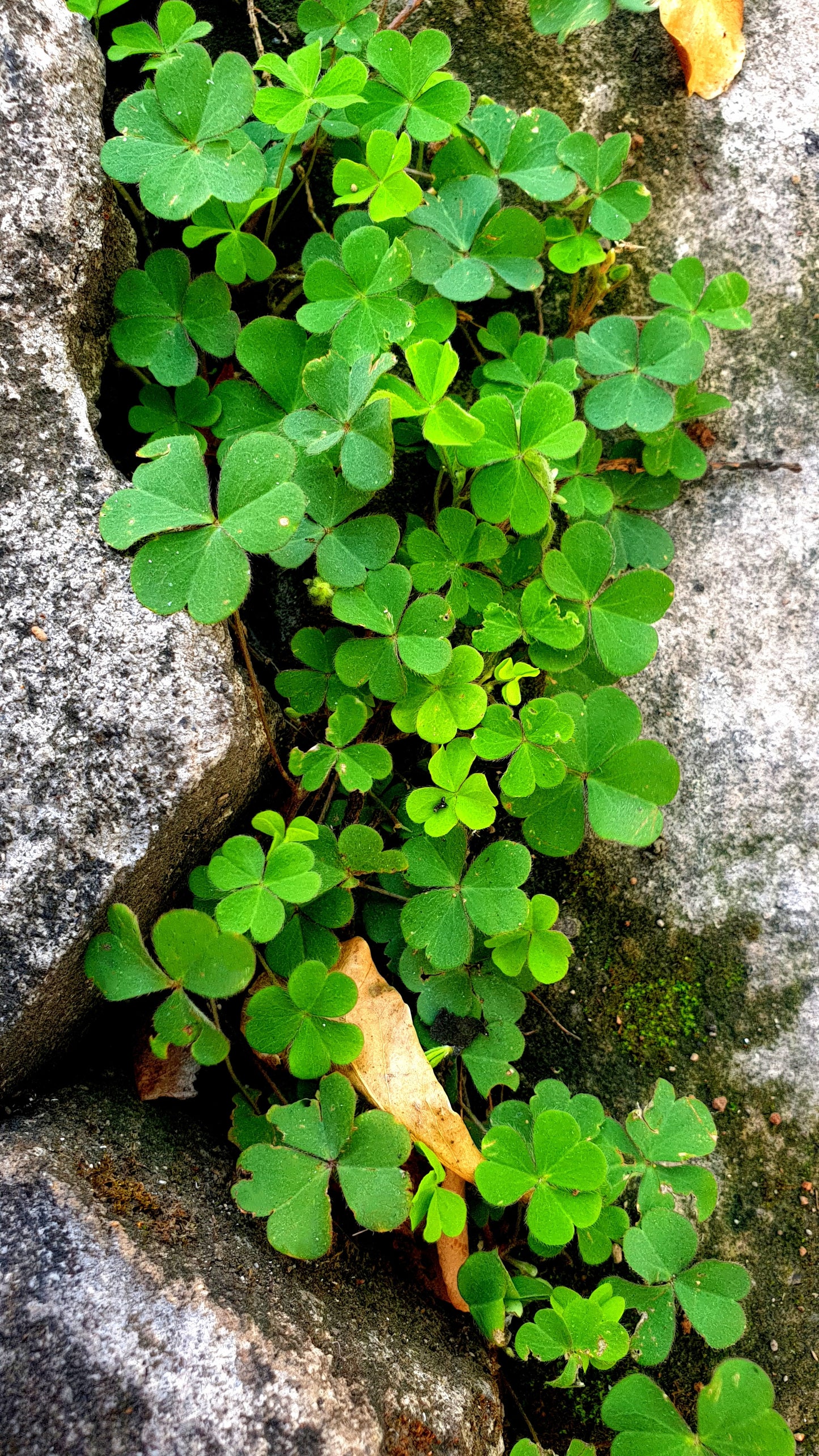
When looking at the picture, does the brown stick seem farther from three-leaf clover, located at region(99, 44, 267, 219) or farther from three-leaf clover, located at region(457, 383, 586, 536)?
three-leaf clover, located at region(457, 383, 586, 536)

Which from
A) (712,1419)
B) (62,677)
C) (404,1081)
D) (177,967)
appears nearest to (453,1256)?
(404,1081)

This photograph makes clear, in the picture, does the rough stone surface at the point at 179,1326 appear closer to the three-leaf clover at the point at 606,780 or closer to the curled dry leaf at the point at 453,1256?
the curled dry leaf at the point at 453,1256

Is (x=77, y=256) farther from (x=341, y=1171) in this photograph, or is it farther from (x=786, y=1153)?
(x=786, y=1153)

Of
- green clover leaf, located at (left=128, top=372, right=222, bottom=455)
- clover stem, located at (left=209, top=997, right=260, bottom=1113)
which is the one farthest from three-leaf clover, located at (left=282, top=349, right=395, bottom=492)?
clover stem, located at (left=209, top=997, right=260, bottom=1113)

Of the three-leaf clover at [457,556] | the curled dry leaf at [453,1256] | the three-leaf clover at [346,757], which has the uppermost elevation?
the three-leaf clover at [457,556]

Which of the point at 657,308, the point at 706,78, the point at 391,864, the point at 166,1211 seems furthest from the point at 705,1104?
the point at 706,78

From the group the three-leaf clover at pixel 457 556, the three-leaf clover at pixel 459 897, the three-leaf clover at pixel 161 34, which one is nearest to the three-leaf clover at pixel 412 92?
the three-leaf clover at pixel 161 34
